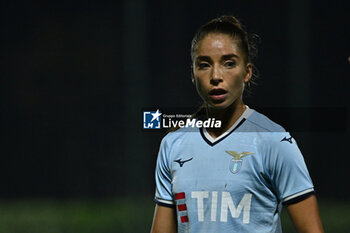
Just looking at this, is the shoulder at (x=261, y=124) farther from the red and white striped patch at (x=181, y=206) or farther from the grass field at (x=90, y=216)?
the grass field at (x=90, y=216)

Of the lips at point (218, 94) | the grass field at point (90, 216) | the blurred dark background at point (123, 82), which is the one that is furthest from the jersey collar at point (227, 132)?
the grass field at point (90, 216)

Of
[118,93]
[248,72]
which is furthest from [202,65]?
[118,93]

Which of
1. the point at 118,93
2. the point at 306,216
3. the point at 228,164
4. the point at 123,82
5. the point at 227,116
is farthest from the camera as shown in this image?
the point at 118,93

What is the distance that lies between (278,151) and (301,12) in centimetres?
407

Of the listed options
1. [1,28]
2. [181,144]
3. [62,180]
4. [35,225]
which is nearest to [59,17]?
[1,28]

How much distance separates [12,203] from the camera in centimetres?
634

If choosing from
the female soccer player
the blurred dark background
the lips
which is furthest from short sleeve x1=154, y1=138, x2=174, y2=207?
the blurred dark background

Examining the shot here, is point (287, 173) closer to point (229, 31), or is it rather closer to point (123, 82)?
point (229, 31)

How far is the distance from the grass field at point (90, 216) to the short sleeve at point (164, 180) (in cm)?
316

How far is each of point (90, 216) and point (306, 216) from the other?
13.8 feet

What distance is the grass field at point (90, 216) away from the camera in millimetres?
5543

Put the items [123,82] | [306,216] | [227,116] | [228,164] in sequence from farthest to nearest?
[123,82], [227,116], [228,164], [306,216]

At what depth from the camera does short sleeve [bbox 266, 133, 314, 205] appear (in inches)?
82.7

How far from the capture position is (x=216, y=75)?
2248 millimetres
